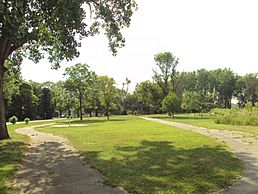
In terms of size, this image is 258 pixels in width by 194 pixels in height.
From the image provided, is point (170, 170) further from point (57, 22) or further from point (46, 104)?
point (46, 104)

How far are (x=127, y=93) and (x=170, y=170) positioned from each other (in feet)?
339

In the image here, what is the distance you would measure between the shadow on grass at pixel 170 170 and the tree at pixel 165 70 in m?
63.2

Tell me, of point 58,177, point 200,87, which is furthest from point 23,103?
point 58,177

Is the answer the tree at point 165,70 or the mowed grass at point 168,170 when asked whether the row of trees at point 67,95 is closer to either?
the tree at point 165,70

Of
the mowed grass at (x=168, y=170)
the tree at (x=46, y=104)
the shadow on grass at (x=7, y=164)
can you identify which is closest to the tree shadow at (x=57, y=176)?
the shadow on grass at (x=7, y=164)

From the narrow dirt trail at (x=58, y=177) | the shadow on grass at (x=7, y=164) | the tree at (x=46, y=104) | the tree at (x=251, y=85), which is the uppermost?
the tree at (x=251, y=85)

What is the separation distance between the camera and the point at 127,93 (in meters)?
112

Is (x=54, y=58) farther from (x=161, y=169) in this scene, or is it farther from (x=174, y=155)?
(x=161, y=169)

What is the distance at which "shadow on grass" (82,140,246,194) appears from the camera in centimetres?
711

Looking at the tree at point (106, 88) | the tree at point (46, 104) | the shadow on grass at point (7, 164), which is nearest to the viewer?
the shadow on grass at point (7, 164)

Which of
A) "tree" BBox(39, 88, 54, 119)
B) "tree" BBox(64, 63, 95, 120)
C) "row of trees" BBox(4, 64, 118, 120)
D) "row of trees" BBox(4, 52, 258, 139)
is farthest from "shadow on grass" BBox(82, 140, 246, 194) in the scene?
"tree" BBox(39, 88, 54, 119)

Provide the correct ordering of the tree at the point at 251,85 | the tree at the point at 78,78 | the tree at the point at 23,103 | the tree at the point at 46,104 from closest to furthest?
the tree at the point at 78,78
the tree at the point at 23,103
the tree at the point at 46,104
the tree at the point at 251,85

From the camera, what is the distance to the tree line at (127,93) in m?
59.7


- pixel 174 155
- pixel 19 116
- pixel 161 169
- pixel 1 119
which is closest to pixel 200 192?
pixel 161 169
